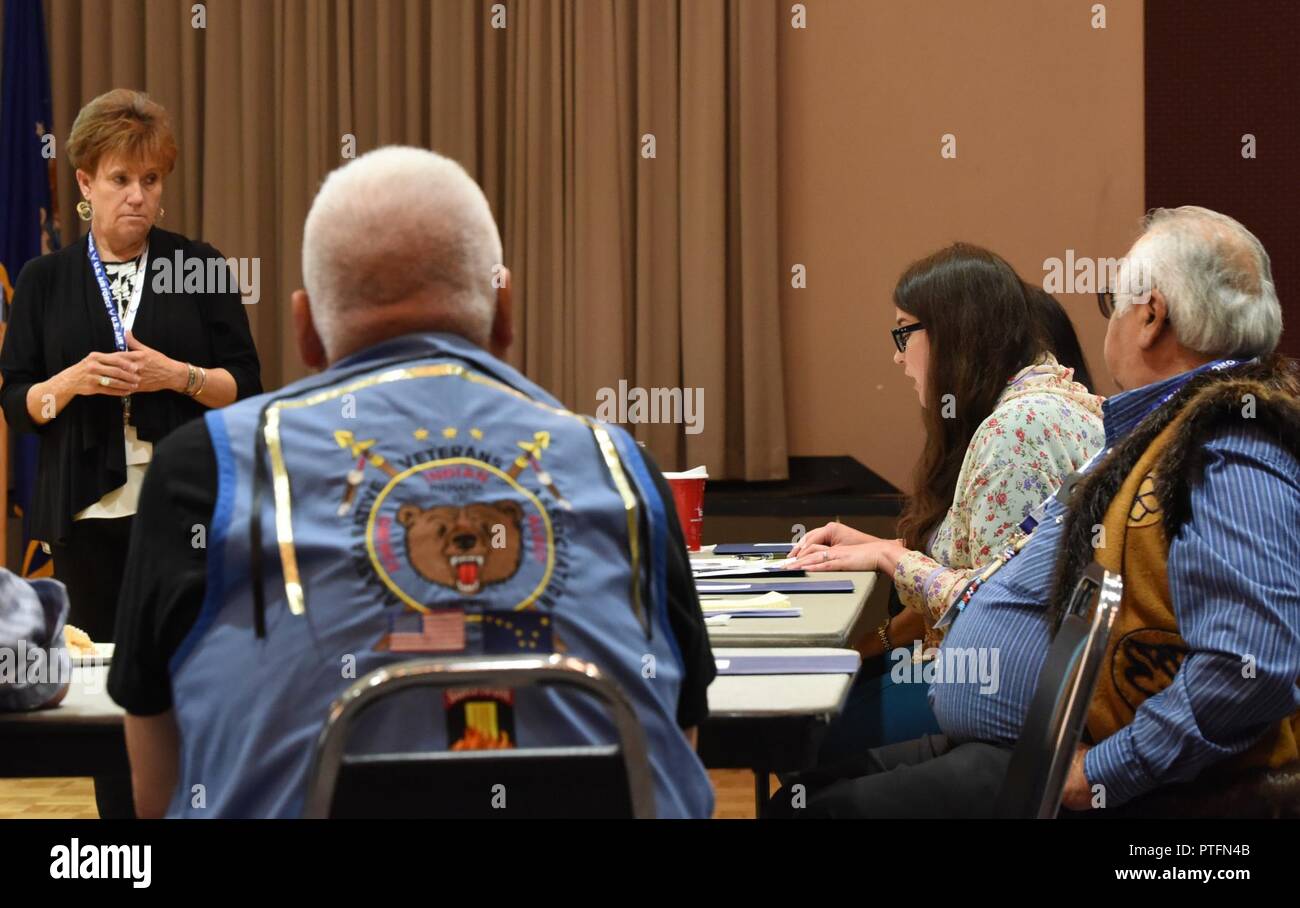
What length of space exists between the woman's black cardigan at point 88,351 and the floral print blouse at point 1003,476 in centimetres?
161

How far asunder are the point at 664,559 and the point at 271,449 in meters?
0.36

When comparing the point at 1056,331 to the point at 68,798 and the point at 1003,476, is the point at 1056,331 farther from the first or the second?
the point at 68,798

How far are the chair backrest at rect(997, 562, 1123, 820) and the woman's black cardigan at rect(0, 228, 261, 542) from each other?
211 centimetres

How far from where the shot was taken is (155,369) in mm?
3100

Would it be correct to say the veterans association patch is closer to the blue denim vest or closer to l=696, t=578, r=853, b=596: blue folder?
the blue denim vest

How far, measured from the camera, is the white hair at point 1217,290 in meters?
2.03

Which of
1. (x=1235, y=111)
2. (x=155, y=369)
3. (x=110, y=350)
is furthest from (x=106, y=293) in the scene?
(x=1235, y=111)

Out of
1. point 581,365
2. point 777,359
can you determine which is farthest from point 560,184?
point 777,359

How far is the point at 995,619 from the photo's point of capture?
2.12m

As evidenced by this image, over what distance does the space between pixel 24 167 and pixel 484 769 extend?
4809 mm

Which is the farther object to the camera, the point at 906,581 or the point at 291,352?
the point at 291,352

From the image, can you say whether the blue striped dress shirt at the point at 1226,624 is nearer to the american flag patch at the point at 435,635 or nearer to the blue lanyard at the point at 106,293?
the american flag patch at the point at 435,635
